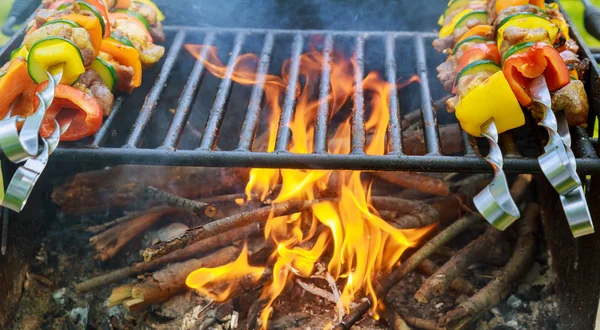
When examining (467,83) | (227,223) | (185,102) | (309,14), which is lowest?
(227,223)

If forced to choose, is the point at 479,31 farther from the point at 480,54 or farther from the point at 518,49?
the point at 518,49

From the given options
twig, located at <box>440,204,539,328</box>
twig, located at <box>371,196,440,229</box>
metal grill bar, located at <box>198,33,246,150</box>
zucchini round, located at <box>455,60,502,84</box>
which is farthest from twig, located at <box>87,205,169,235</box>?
zucchini round, located at <box>455,60,502,84</box>

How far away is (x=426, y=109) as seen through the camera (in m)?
2.95

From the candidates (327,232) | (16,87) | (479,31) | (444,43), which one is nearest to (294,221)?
(327,232)

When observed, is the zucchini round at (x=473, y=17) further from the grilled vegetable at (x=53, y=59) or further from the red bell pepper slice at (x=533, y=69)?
the grilled vegetable at (x=53, y=59)

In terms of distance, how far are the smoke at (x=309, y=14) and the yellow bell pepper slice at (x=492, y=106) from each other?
1.72 metres

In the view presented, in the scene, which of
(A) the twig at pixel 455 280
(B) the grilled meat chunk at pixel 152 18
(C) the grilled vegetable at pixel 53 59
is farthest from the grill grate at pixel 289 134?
(A) the twig at pixel 455 280

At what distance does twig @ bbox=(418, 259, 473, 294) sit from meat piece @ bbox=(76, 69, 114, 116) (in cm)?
197

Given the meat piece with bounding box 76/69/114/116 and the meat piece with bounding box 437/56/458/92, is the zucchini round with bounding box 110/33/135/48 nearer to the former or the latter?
the meat piece with bounding box 76/69/114/116

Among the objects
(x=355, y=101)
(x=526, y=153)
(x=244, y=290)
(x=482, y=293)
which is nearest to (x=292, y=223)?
(x=244, y=290)

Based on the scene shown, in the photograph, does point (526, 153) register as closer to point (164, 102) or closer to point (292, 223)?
point (292, 223)

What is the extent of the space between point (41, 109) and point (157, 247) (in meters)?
0.89

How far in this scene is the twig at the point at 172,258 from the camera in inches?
128

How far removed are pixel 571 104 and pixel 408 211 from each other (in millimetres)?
1163
